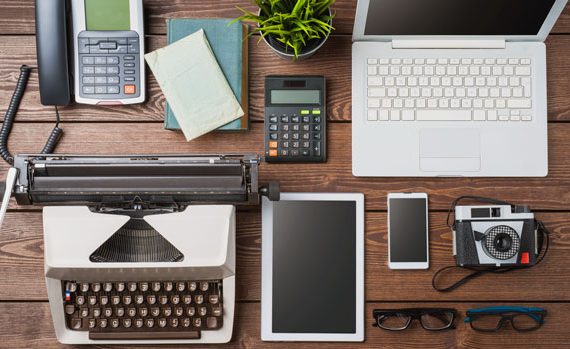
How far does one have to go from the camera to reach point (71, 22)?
1.15 meters

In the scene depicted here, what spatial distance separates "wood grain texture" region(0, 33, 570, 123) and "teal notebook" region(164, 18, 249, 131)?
0.16ft

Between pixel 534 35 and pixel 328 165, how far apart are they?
1.72ft

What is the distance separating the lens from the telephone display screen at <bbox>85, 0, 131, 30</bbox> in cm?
115

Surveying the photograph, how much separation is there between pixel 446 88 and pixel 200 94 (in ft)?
1.75

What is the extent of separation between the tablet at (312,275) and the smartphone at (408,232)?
0.23ft

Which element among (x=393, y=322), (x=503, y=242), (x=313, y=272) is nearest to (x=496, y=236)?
(x=503, y=242)

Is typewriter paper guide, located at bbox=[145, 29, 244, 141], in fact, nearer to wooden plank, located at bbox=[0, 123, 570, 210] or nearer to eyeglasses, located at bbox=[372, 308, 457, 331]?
wooden plank, located at bbox=[0, 123, 570, 210]

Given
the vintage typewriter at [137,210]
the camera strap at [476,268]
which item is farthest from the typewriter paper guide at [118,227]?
the camera strap at [476,268]

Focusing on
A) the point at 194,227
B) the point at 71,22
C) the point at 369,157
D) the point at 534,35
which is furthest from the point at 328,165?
the point at 71,22

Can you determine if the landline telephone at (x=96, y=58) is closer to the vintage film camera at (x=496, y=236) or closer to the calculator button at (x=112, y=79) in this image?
the calculator button at (x=112, y=79)

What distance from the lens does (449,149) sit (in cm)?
118

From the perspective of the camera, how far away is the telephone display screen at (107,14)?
115cm

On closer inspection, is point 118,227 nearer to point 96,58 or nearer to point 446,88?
point 96,58

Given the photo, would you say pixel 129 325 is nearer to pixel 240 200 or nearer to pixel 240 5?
pixel 240 200
